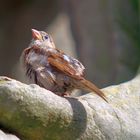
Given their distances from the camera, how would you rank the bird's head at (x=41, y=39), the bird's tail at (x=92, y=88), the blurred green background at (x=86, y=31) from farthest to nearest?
the blurred green background at (x=86, y=31) → the bird's head at (x=41, y=39) → the bird's tail at (x=92, y=88)

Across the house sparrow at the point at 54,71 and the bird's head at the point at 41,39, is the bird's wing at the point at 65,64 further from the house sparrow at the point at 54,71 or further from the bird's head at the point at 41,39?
the bird's head at the point at 41,39

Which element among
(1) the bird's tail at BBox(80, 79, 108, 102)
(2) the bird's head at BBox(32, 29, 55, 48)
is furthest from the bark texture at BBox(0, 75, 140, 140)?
(2) the bird's head at BBox(32, 29, 55, 48)

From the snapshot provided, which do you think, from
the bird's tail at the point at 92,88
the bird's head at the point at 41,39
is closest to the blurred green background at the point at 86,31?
the bird's head at the point at 41,39

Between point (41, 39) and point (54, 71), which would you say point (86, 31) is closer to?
point (41, 39)

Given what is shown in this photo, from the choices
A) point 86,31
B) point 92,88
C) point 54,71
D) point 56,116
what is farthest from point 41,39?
point 86,31

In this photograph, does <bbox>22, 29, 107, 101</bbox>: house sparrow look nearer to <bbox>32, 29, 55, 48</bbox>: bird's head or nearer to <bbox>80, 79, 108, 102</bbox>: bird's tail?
<bbox>80, 79, 108, 102</bbox>: bird's tail

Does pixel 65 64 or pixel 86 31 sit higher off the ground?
pixel 65 64
